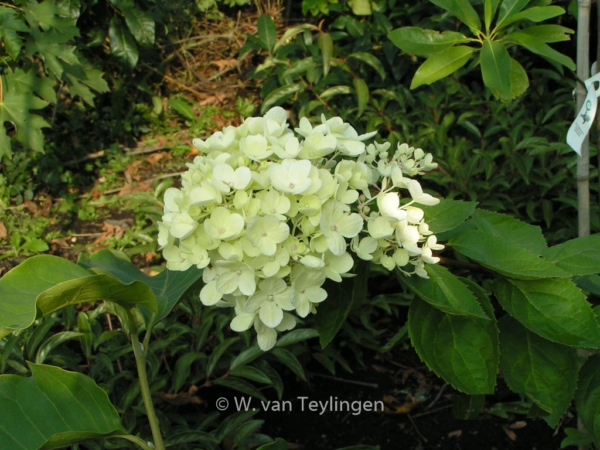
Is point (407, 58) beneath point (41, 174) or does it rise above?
above

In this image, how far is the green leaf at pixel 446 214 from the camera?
1064 millimetres

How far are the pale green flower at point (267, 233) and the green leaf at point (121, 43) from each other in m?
2.88

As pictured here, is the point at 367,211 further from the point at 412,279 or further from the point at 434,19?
the point at 434,19

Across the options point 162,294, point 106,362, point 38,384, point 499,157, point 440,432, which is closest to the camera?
point 38,384

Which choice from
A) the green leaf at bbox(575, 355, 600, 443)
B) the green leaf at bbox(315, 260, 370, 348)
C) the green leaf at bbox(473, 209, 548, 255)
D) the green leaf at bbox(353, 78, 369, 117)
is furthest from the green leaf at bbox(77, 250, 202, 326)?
the green leaf at bbox(353, 78, 369, 117)

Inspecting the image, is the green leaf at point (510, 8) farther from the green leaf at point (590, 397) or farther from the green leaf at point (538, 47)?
the green leaf at point (590, 397)

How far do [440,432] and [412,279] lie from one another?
1303 millimetres

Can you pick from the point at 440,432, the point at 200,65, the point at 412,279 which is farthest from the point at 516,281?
the point at 200,65

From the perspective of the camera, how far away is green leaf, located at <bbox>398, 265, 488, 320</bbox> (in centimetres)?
101

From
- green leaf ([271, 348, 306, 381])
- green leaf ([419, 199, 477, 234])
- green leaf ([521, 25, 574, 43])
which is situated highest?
green leaf ([521, 25, 574, 43])

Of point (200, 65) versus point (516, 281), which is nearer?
point (516, 281)

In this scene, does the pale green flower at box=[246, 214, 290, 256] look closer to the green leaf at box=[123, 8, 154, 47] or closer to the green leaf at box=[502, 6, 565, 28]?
the green leaf at box=[502, 6, 565, 28]

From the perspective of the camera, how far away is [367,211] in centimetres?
102

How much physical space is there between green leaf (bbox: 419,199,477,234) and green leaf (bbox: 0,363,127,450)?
64 cm
